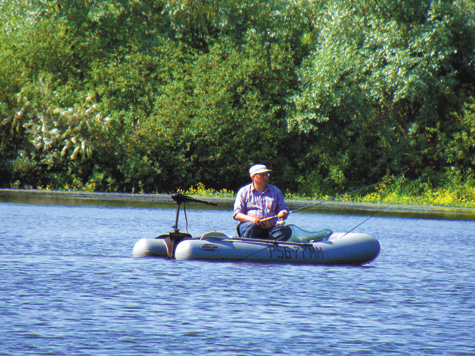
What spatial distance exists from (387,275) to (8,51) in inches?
1074

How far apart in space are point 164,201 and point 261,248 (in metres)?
18.7

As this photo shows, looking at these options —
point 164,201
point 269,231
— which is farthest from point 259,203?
point 164,201

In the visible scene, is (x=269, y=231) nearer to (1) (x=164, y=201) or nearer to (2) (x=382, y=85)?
(1) (x=164, y=201)

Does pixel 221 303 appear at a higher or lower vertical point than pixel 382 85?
lower

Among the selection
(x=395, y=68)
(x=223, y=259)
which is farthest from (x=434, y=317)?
(x=395, y=68)

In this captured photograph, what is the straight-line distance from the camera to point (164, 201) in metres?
30.6

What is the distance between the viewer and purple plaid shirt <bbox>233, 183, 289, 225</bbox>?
1265 cm

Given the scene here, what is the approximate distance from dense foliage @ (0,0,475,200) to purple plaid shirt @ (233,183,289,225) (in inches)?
778

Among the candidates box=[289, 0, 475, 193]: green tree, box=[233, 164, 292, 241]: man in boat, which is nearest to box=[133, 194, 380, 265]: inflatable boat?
box=[233, 164, 292, 241]: man in boat

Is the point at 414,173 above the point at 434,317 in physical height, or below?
above

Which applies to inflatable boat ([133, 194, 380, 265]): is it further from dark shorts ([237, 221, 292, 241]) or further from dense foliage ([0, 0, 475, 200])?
dense foliage ([0, 0, 475, 200])

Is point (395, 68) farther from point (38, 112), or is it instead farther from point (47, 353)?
point (47, 353)

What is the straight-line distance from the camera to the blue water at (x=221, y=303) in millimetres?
6996

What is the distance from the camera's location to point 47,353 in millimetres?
6418
